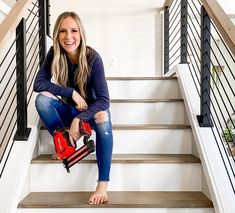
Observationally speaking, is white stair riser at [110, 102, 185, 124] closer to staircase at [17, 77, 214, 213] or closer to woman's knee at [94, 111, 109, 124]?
staircase at [17, 77, 214, 213]

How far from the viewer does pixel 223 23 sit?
1383 mm

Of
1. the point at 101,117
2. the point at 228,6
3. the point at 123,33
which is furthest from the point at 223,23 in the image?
the point at 228,6

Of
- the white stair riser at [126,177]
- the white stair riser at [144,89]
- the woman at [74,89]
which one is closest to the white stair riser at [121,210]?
the woman at [74,89]

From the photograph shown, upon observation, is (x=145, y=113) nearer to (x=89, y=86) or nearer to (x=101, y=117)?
(x=89, y=86)

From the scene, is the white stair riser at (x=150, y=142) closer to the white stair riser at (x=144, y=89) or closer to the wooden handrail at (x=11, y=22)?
the white stair riser at (x=144, y=89)

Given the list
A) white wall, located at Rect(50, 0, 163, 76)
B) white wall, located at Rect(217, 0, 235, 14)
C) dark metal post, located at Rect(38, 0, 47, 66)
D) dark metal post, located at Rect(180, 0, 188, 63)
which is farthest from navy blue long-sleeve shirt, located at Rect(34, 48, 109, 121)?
white wall, located at Rect(217, 0, 235, 14)

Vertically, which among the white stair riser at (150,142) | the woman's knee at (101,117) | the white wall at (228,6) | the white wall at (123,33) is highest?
the white wall at (228,6)

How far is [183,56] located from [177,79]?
20 cm

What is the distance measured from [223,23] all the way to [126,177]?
0.93 meters

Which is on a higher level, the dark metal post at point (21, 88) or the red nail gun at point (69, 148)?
the dark metal post at point (21, 88)

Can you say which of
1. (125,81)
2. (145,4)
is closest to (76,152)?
(125,81)

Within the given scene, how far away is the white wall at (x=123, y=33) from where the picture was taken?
3.96 meters

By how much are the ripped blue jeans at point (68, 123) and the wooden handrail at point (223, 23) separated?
692 mm

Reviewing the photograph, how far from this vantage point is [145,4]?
400cm
